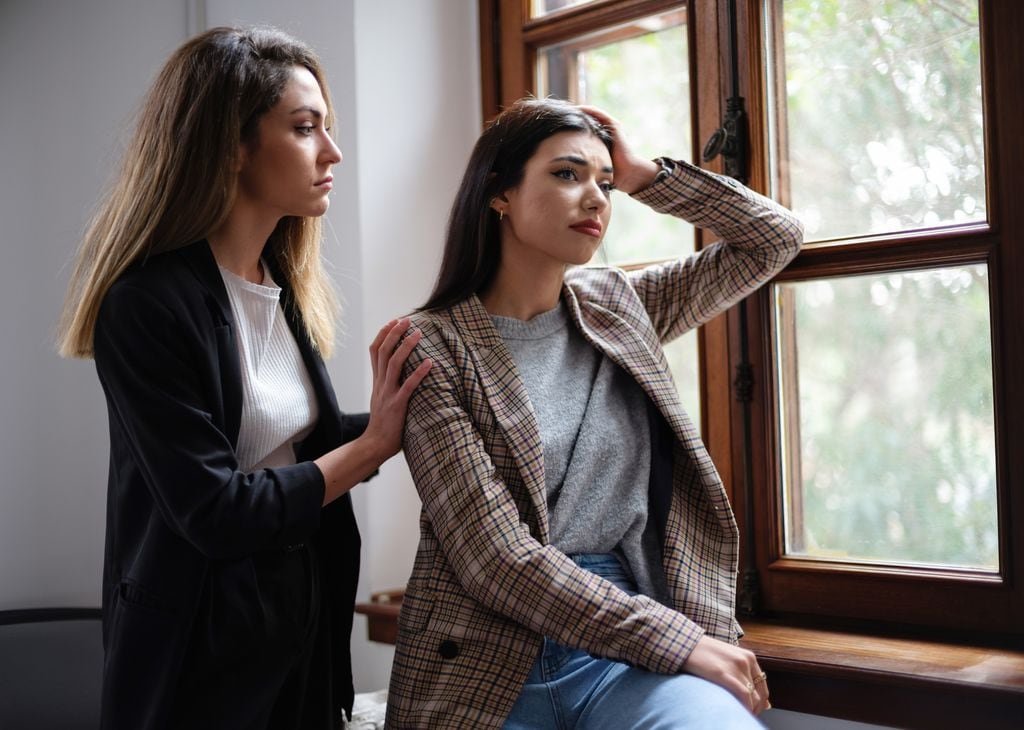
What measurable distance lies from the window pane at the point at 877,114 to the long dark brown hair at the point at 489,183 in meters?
0.42

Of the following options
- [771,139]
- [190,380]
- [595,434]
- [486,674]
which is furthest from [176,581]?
[771,139]

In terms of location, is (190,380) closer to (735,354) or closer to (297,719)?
(297,719)

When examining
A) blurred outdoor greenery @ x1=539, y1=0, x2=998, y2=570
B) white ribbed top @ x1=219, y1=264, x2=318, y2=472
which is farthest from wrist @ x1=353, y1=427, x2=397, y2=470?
blurred outdoor greenery @ x1=539, y1=0, x2=998, y2=570

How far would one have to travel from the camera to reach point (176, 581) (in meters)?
1.40

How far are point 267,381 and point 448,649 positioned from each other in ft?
1.53

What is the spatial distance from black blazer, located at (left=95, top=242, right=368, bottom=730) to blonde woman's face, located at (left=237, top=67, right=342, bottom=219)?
0.14m

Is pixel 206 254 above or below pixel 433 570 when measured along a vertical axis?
above

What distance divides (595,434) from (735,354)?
1.53 ft

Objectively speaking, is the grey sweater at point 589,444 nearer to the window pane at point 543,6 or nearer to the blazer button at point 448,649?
the blazer button at point 448,649

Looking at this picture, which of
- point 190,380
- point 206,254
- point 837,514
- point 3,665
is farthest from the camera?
point 3,665

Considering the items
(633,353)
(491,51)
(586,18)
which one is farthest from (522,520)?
(491,51)

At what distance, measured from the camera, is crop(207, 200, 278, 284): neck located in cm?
156

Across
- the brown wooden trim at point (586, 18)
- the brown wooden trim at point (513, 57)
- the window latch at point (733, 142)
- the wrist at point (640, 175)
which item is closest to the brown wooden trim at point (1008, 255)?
the window latch at point (733, 142)

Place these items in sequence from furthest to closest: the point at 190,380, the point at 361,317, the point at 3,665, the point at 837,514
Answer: the point at 361,317 < the point at 3,665 < the point at 837,514 < the point at 190,380
